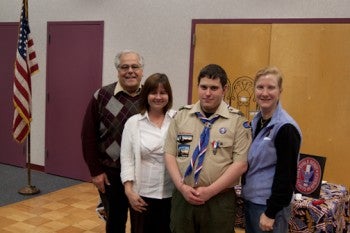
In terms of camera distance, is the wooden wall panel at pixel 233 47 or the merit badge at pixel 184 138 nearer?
the merit badge at pixel 184 138

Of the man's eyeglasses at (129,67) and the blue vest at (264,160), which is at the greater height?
the man's eyeglasses at (129,67)

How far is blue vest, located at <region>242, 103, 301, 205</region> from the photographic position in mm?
1825

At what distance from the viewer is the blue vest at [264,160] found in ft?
5.99

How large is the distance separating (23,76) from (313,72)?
3021 mm

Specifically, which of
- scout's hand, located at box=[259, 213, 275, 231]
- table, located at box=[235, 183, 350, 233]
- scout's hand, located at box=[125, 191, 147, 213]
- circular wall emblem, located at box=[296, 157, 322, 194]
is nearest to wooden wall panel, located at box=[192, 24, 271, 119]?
circular wall emblem, located at box=[296, 157, 322, 194]

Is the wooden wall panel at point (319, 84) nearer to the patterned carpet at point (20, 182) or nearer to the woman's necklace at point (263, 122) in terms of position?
the woman's necklace at point (263, 122)

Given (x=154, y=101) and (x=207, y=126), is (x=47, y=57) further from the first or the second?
(x=207, y=126)

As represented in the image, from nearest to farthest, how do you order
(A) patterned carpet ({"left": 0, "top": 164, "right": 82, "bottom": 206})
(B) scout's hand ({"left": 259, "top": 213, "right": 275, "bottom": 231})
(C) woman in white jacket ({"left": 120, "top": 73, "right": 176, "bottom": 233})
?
1. (B) scout's hand ({"left": 259, "top": 213, "right": 275, "bottom": 231})
2. (C) woman in white jacket ({"left": 120, "top": 73, "right": 176, "bottom": 233})
3. (A) patterned carpet ({"left": 0, "top": 164, "right": 82, "bottom": 206})

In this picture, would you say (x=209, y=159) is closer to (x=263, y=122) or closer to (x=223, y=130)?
(x=223, y=130)

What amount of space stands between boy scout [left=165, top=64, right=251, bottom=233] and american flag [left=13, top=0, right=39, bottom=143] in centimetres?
294

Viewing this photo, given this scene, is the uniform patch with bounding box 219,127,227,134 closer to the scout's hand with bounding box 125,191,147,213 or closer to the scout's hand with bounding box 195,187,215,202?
the scout's hand with bounding box 195,187,215,202

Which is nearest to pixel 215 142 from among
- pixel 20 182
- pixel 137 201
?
pixel 137 201

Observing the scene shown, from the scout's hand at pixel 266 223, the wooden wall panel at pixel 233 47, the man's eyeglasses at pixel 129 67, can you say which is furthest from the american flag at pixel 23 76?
the scout's hand at pixel 266 223

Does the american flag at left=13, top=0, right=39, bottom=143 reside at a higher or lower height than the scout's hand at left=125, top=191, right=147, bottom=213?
higher
